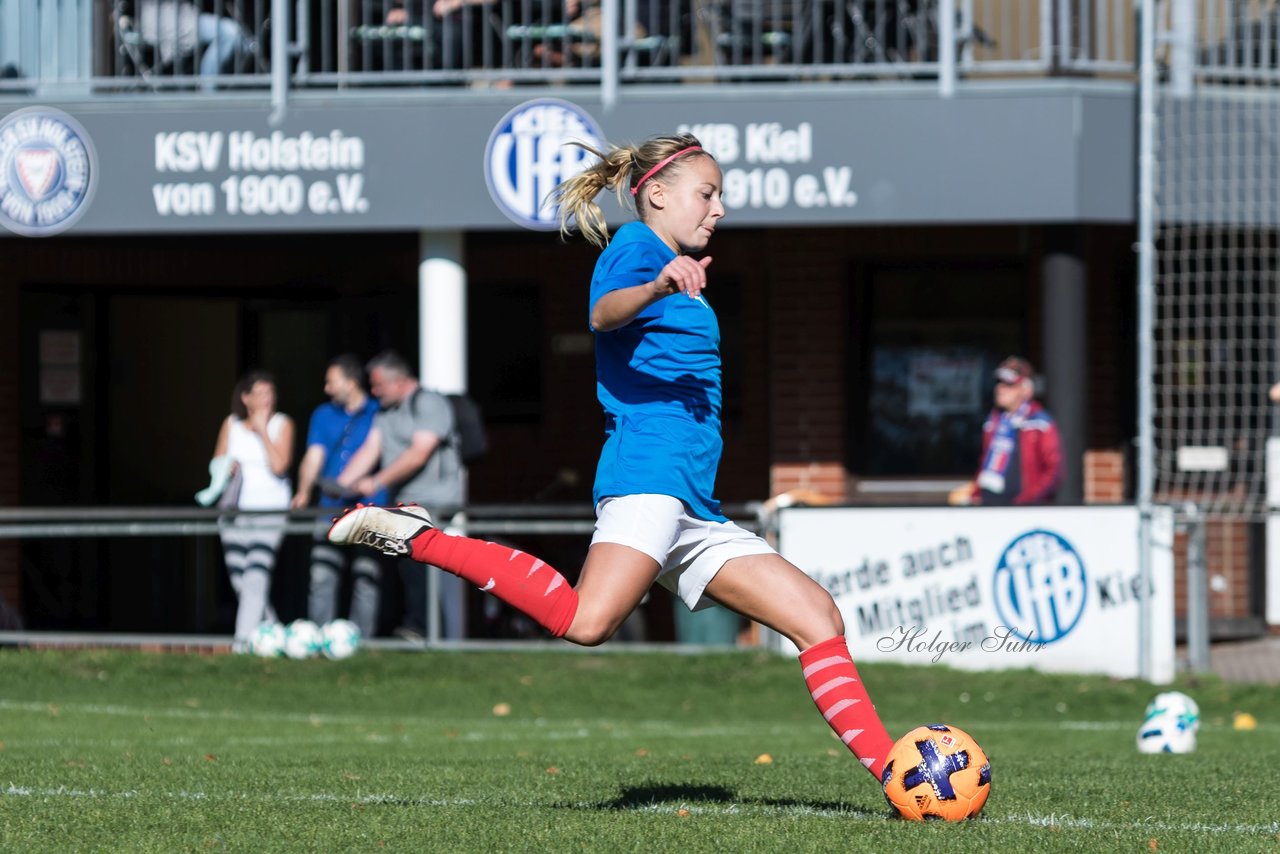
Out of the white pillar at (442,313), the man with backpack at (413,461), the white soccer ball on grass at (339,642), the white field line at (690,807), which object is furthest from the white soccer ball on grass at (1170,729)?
the white pillar at (442,313)

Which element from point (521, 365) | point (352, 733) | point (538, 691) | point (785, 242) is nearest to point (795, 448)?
point (785, 242)

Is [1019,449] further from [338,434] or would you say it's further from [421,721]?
[338,434]

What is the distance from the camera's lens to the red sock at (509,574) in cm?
515

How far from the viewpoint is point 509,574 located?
5250 mm

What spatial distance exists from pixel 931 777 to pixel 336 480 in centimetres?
802

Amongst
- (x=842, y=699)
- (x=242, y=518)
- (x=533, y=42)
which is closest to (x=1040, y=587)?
(x=242, y=518)

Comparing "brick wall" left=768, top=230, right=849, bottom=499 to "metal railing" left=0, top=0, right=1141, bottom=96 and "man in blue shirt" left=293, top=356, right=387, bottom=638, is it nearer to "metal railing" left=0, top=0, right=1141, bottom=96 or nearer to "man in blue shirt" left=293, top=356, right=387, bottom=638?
"metal railing" left=0, top=0, right=1141, bottom=96

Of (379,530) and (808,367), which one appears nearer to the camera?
(379,530)

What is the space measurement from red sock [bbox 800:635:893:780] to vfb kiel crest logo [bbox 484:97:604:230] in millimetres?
7566

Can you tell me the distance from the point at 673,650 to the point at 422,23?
476 cm

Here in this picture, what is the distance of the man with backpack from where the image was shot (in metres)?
12.3

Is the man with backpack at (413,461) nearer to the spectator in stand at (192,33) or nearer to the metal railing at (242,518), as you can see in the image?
the metal railing at (242,518)

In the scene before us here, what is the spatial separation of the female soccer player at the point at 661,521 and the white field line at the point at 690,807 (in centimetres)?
40

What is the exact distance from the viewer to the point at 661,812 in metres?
5.54
